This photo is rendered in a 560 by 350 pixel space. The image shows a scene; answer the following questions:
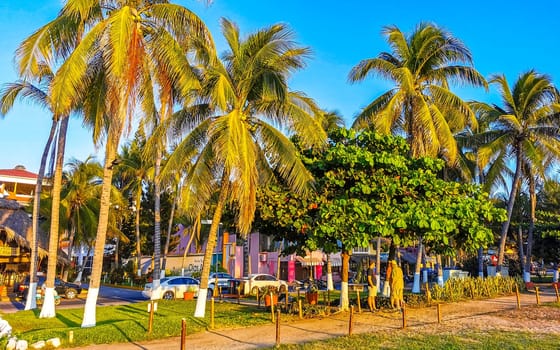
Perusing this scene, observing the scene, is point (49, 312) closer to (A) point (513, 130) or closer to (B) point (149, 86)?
(B) point (149, 86)

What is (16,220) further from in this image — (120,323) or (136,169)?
(120,323)

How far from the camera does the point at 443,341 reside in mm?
11273

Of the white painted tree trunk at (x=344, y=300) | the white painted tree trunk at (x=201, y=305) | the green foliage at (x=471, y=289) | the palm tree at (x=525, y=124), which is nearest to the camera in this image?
the white painted tree trunk at (x=201, y=305)

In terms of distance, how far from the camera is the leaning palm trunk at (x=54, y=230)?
16.8 meters

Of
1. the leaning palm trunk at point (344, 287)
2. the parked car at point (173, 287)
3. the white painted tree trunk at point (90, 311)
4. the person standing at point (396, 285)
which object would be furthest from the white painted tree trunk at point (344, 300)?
the parked car at point (173, 287)

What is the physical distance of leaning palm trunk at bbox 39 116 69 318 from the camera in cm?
1683

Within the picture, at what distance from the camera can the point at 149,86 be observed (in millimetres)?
16188

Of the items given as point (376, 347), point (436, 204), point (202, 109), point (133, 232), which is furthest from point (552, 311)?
point (133, 232)

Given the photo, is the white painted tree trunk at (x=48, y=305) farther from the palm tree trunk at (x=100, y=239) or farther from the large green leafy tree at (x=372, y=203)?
the large green leafy tree at (x=372, y=203)

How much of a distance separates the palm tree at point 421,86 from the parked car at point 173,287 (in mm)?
12795

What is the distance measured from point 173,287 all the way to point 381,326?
15014mm

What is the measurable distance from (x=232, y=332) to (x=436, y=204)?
793 centimetres

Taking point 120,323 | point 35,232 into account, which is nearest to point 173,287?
point 35,232

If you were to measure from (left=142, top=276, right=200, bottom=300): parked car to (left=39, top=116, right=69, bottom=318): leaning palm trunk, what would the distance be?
27.4ft
